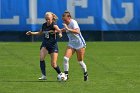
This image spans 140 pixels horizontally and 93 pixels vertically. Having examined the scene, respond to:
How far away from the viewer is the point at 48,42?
16.5 metres

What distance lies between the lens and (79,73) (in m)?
18.8

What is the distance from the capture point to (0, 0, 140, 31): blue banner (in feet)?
115

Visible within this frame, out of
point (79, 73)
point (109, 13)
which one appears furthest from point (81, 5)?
A: point (79, 73)

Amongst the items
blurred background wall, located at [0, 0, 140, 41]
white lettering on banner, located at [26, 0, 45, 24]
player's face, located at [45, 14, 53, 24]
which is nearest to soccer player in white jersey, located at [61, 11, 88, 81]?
player's face, located at [45, 14, 53, 24]

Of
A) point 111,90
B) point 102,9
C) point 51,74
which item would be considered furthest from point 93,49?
point 111,90

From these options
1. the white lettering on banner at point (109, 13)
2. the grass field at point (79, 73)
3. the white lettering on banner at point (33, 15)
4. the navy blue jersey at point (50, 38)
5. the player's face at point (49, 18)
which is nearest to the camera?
the grass field at point (79, 73)

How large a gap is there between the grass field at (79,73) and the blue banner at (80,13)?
224 inches

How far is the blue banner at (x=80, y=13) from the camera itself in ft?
115

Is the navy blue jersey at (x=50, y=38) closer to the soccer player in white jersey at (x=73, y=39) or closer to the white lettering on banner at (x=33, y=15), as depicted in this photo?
the soccer player in white jersey at (x=73, y=39)

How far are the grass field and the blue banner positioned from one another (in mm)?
5702

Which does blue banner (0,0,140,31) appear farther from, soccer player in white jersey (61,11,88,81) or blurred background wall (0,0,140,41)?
soccer player in white jersey (61,11,88,81)

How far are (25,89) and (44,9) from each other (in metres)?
20.8

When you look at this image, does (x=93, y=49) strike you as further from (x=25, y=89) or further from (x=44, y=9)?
(x=25, y=89)

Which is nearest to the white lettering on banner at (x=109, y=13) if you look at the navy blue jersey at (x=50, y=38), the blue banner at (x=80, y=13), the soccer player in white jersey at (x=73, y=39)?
the blue banner at (x=80, y=13)
